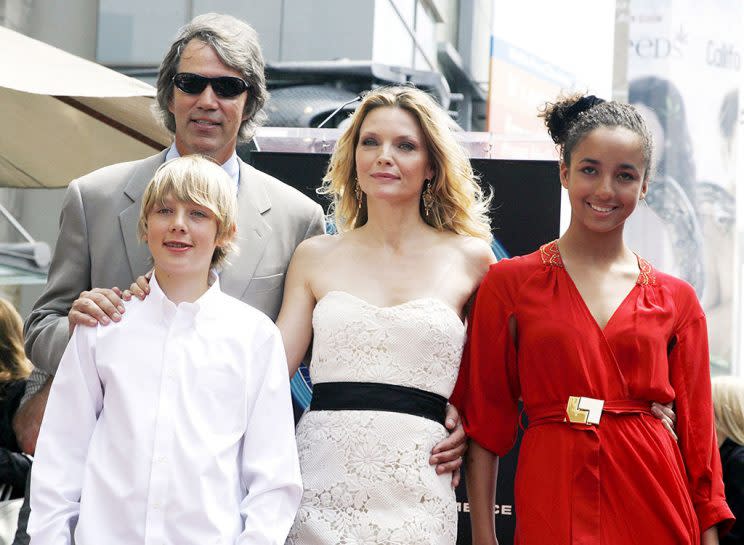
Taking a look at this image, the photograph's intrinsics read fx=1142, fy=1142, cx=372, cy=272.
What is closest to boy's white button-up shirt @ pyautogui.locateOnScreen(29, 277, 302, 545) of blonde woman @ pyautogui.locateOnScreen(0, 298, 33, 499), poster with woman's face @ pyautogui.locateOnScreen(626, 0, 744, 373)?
blonde woman @ pyautogui.locateOnScreen(0, 298, 33, 499)

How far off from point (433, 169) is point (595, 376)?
858mm

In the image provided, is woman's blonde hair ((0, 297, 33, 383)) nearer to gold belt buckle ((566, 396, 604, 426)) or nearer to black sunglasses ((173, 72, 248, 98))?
black sunglasses ((173, 72, 248, 98))

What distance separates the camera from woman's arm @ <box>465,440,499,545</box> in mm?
3076

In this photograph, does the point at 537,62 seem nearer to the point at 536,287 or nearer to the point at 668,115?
the point at 668,115

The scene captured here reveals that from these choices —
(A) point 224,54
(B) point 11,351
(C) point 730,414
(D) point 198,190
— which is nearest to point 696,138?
(C) point 730,414

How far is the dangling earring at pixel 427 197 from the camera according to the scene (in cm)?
343

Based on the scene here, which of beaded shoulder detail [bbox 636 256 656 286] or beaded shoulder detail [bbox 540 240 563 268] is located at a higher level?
beaded shoulder detail [bbox 540 240 563 268]

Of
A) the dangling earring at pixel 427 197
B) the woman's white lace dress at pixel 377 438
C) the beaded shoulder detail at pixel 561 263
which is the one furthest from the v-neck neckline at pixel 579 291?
the dangling earring at pixel 427 197

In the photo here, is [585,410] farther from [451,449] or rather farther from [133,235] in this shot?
[133,235]

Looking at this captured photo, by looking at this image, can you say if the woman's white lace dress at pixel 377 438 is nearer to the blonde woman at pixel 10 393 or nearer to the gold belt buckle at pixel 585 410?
the gold belt buckle at pixel 585 410

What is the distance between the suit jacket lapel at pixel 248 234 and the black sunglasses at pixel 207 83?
0.24 metres

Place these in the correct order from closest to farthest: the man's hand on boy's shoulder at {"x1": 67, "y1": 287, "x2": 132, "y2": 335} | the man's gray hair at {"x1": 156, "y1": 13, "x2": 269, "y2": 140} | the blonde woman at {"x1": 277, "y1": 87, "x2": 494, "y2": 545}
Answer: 1. the man's hand on boy's shoulder at {"x1": 67, "y1": 287, "x2": 132, "y2": 335}
2. the blonde woman at {"x1": 277, "y1": 87, "x2": 494, "y2": 545}
3. the man's gray hair at {"x1": 156, "y1": 13, "x2": 269, "y2": 140}

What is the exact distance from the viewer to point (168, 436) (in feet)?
8.34

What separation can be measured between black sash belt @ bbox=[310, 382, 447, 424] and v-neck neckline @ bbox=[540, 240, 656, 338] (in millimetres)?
473
